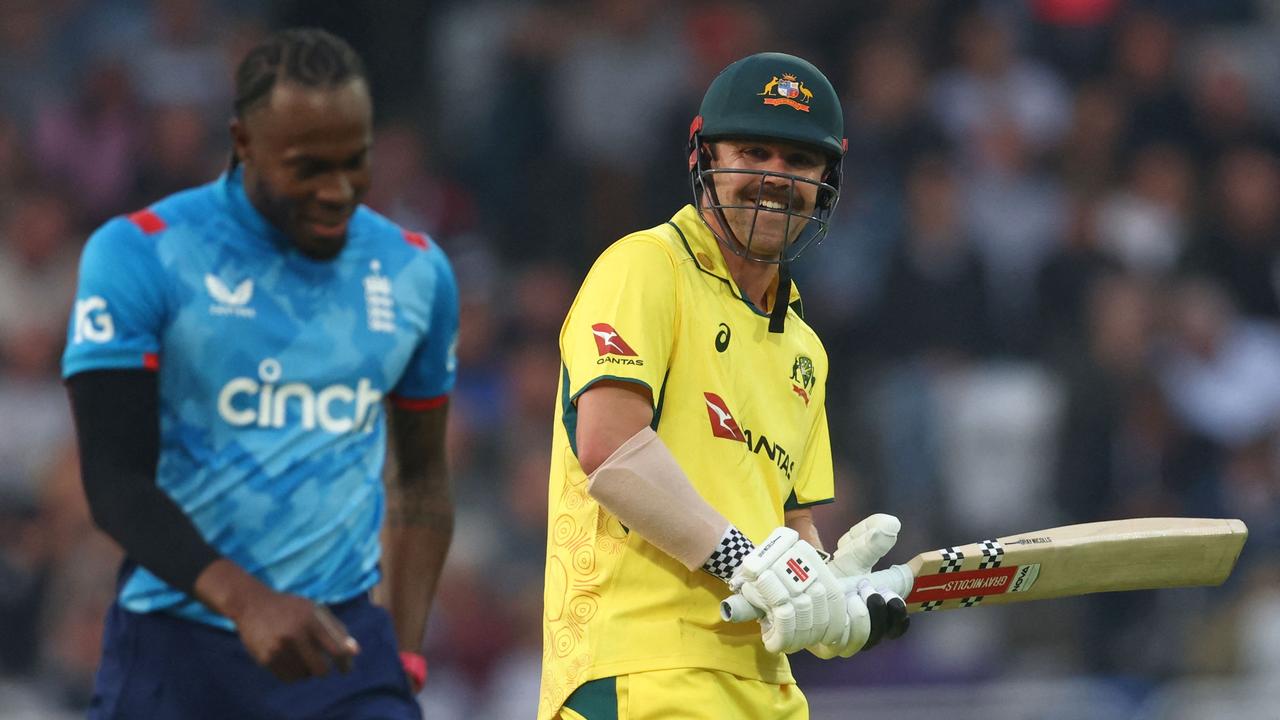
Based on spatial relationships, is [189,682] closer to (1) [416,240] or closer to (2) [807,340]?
(1) [416,240]

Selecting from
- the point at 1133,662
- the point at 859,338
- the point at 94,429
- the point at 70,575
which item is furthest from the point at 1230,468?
the point at 94,429

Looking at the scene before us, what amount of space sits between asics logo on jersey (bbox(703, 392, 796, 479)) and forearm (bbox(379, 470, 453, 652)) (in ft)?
3.14

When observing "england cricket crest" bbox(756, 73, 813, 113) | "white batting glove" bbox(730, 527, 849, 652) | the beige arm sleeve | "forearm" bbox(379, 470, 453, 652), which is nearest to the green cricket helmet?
"england cricket crest" bbox(756, 73, 813, 113)

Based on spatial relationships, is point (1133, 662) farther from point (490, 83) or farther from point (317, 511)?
point (317, 511)

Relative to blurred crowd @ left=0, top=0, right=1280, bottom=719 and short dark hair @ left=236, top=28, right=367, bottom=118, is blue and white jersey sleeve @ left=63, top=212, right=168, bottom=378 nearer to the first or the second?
short dark hair @ left=236, top=28, right=367, bottom=118

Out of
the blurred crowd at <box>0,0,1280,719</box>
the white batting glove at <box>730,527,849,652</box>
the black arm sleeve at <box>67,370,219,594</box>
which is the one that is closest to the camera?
the white batting glove at <box>730,527,849,652</box>

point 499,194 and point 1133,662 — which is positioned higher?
point 499,194

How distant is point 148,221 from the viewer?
3.92 m

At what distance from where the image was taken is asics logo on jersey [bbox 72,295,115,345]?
3.71 metres

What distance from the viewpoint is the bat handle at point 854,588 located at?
11.5ft

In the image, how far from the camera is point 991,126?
1043 centimetres

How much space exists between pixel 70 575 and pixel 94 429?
479cm

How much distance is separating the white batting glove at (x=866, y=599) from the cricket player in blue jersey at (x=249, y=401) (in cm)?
108

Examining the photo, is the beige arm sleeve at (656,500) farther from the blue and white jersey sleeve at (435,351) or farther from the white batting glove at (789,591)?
the blue and white jersey sleeve at (435,351)
